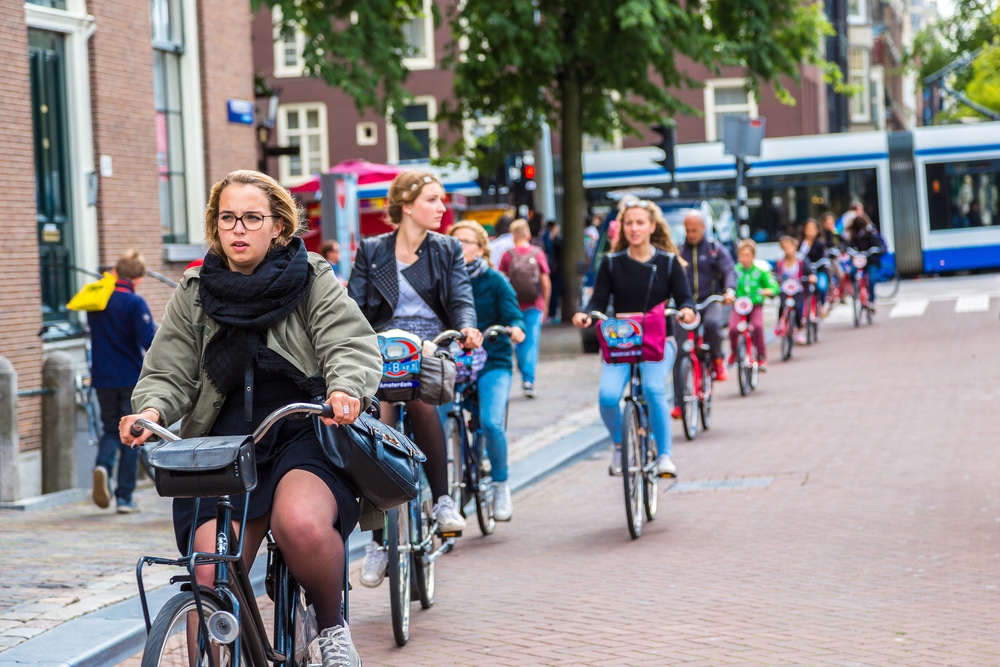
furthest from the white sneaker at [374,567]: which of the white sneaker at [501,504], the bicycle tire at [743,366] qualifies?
the bicycle tire at [743,366]

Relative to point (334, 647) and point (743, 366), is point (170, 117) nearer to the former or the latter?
point (743, 366)

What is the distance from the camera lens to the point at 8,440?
380 inches

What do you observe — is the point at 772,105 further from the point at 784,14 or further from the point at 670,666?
the point at 670,666

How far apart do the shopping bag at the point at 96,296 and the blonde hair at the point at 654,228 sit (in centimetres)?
321

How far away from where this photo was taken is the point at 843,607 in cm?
605

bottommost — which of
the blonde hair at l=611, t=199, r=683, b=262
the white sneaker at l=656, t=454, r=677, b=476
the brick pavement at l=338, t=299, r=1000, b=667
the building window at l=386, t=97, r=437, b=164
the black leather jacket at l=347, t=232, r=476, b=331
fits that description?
the brick pavement at l=338, t=299, r=1000, b=667

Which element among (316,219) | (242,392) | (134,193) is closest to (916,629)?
(242,392)

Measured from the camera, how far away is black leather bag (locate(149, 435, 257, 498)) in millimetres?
3506

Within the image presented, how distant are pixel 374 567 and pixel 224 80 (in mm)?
9375

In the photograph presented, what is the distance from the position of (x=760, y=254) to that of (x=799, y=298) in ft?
45.7

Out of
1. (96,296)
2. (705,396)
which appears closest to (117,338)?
(96,296)

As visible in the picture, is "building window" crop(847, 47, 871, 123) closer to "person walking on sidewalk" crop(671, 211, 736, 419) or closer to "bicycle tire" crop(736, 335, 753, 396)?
"bicycle tire" crop(736, 335, 753, 396)

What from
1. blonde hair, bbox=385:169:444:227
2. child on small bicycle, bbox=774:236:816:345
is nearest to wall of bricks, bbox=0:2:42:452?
blonde hair, bbox=385:169:444:227

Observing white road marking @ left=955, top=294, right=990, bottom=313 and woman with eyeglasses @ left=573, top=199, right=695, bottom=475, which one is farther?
white road marking @ left=955, top=294, right=990, bottom=313
